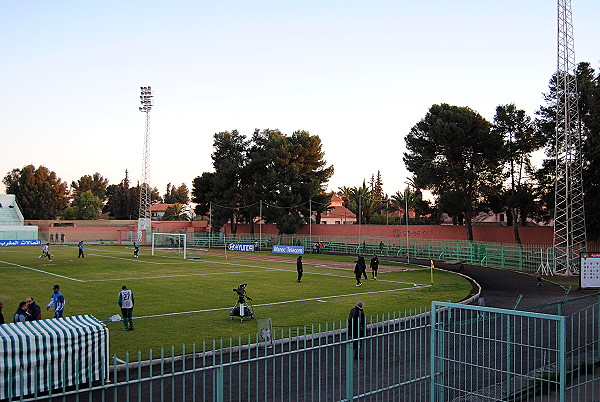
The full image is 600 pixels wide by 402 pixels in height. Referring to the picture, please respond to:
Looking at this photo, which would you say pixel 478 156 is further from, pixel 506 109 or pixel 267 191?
pixel 267 191

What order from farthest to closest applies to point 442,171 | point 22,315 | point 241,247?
point 241,247 < point 442,171 < point 22,315

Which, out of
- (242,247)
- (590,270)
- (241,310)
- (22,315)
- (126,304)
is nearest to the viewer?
(22,315)

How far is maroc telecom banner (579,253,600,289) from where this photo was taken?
2734cm

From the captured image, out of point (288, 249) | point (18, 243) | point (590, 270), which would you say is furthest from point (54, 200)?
point (590, 270)

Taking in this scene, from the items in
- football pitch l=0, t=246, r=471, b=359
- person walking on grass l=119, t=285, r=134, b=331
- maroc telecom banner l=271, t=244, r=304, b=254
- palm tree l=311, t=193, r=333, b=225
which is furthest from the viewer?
palm tree l=311, t=193, r=333, b=225

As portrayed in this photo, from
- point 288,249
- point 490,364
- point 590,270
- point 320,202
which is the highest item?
point 320,202

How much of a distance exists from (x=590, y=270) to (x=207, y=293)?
64.2 feet

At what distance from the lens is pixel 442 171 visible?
59.1 metres

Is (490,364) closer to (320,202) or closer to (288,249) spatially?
(288,249)

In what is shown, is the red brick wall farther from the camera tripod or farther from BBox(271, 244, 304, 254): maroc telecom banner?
the camera tripod

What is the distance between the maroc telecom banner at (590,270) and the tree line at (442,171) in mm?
15700

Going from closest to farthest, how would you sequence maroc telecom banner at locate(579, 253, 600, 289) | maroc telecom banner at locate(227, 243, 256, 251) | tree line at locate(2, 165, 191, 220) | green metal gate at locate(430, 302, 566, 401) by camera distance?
green metal gate at locate(430, 302, 566, 401) < maroc telecom banner at locate(579, 253, 600, 289) < maroc telecom banner at locate(227, 243, 256, 251) < tree line at locate(2, 165, 191, 220)

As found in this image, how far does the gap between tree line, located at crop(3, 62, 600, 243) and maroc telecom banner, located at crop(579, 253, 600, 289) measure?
15.7 m

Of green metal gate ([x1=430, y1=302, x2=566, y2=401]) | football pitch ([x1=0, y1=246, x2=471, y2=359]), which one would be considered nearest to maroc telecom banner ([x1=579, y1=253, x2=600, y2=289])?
football pitch ([x1=0, y1=246, x2=471, y2=359])
